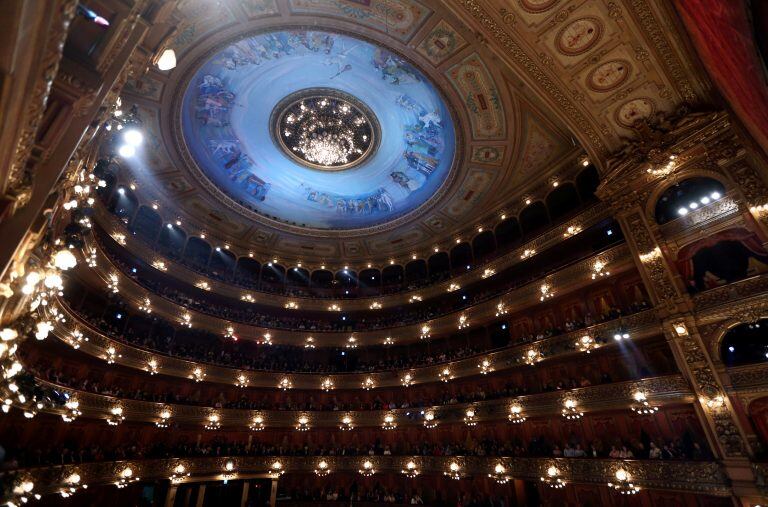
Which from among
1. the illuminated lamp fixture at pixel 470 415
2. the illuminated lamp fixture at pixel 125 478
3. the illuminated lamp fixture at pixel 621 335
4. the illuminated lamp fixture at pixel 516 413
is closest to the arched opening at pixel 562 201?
the illuminated lamp fixture at pixel 621 335

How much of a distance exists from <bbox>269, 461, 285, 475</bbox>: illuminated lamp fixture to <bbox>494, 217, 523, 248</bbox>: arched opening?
18.8 metres

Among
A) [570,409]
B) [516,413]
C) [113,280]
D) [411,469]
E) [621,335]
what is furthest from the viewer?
[411,469]

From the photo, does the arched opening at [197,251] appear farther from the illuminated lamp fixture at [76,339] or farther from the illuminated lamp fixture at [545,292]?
the illuminated lamp fixture at [545,292]

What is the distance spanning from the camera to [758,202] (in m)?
12.0

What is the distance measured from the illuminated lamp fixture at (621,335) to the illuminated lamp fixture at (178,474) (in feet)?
69.5

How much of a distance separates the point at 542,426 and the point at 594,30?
16935mm

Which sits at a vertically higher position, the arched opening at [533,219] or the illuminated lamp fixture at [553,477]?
the arched opening at [533,219]

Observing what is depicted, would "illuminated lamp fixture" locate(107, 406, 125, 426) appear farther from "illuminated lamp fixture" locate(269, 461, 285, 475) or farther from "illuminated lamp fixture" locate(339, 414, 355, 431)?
"illuminated lamp fixture" locate(339, 414, 355, 431)

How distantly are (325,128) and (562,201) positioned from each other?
14.4 meters

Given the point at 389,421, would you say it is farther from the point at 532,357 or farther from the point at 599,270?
the point at 599,270

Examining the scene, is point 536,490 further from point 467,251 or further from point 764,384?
point 467,251

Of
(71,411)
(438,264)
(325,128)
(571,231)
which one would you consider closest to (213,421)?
(71,411)

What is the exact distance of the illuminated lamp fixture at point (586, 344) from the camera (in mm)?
15891

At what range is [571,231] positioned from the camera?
1888cm
